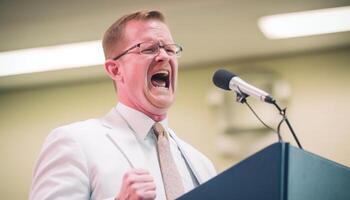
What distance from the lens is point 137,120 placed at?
1.80m

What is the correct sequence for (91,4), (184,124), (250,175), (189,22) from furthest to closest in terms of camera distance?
(184,124), (189,22), (91,4), (250,175)

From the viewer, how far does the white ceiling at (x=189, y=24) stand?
141 inches

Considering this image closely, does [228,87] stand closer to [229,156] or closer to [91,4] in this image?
[91,4]

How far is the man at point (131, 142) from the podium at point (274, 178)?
0.25 metres

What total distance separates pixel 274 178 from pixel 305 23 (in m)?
3.00

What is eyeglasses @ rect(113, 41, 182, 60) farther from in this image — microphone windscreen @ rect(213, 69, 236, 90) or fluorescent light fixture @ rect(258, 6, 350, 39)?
fluorescent light fixture @ rect(258, 6, 350, 39)

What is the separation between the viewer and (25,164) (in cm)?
483

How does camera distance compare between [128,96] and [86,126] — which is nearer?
[86,126]

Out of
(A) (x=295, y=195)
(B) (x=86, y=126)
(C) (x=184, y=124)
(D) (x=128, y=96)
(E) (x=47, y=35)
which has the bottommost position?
(A) (x=295, y=195)

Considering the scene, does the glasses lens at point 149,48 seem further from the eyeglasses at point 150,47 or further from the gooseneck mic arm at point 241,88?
the gooseneck mic arm at point 241,88

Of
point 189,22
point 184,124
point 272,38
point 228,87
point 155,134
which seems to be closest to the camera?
point 228,87

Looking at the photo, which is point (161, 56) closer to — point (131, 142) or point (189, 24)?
point (131, 142)

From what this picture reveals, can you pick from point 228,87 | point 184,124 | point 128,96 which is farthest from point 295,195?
point 184,124

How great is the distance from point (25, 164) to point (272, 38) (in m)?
2.38
